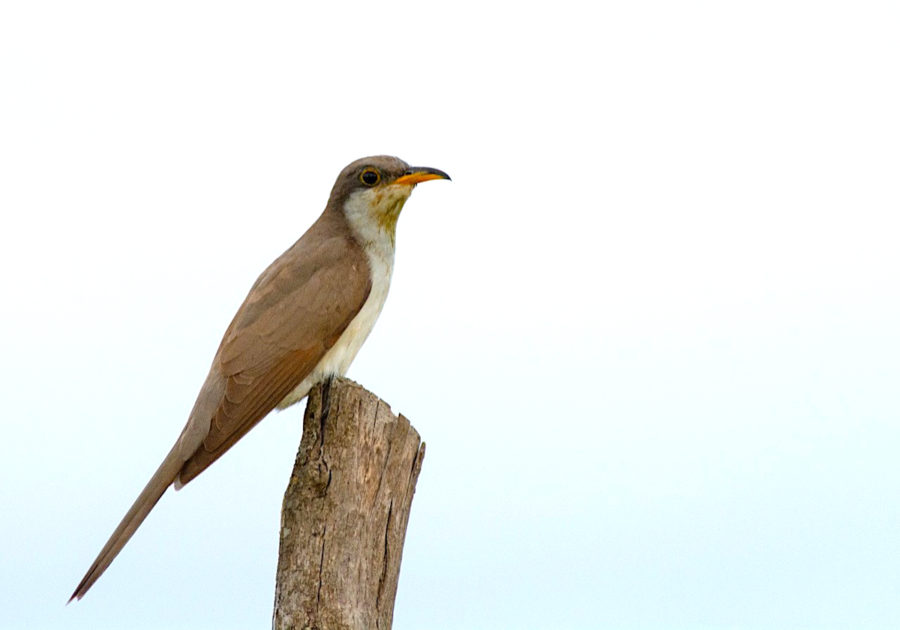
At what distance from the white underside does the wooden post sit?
3.41 ft

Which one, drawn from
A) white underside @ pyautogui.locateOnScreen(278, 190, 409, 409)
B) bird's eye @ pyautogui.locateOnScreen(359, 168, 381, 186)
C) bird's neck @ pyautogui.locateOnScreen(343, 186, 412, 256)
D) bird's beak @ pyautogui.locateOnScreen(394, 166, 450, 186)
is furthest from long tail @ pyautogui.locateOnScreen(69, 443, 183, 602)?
bird's beak @ pyautogui.locateOnScreen(394, 166, 450, 186)

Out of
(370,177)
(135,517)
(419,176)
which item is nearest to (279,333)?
(135,517)

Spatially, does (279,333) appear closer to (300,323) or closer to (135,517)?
(300,323)

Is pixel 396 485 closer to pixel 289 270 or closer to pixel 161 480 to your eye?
pixel 161 480

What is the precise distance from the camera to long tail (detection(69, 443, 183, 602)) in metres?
5.40

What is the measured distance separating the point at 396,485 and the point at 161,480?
4.79ft

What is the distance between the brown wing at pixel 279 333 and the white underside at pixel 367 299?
7 centimetres

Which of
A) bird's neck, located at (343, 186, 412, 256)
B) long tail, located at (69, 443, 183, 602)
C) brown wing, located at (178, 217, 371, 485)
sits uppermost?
bird's neck, located at (343, 186, 412, 256)

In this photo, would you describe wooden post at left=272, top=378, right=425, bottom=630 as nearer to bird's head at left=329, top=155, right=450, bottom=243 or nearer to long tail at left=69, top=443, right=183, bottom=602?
long tail at left=69, top=443, right=183, bottom=602

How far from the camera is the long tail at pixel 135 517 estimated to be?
540cm

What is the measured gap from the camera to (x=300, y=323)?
6.78 meters

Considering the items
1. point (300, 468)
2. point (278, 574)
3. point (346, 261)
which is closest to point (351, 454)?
point (300, 468)

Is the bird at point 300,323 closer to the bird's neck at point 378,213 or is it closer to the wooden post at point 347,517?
the bird's neck at point 378,213

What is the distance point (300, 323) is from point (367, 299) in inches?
24.5
